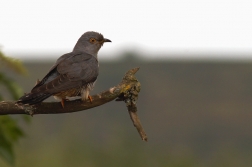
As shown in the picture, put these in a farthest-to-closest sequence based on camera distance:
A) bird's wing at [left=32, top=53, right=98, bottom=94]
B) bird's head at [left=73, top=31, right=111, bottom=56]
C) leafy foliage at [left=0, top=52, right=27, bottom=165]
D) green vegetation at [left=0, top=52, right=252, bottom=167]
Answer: green vegetation at [left=0, top=52, right=252, bottom=167] → bird's head at [left=73, top=31, right=111, bottom=56] → bird's wing at [left=32, top=53, right=98, bottom=94] → leafy foliage at [left=0, top=52, right=27, bottom=165]

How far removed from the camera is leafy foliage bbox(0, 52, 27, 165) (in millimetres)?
5590

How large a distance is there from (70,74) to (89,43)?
4.69ft

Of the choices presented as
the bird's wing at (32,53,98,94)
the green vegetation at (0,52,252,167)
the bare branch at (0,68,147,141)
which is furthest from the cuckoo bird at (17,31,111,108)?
the green vegetation at (0,52,252,167)

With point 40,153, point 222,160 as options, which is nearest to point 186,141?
point 222,160

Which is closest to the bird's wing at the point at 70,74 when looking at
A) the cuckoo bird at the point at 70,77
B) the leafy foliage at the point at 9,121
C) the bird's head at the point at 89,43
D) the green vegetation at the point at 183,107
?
the cuckoo bird at the point at 70,77

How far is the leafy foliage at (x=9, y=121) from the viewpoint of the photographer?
5.59 metres

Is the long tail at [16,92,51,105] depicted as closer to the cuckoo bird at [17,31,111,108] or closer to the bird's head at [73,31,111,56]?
the cuckoo bird at [17,31,111,108]

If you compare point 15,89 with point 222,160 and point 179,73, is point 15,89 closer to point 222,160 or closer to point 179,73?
point 222,160

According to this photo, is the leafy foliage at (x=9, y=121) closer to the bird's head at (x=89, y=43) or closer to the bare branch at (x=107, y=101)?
the bare branch at (x=107, y=101)

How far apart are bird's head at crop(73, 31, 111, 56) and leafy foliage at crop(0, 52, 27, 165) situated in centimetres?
241

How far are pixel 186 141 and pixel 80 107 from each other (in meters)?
80.9

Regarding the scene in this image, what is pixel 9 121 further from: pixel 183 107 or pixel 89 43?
pixel 183 107

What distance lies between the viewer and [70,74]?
7.30 m

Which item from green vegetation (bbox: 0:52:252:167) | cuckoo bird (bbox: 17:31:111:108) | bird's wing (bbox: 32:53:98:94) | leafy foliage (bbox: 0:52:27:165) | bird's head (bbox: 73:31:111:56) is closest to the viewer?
leafy foliage (bbox: 0:52:27:165)
